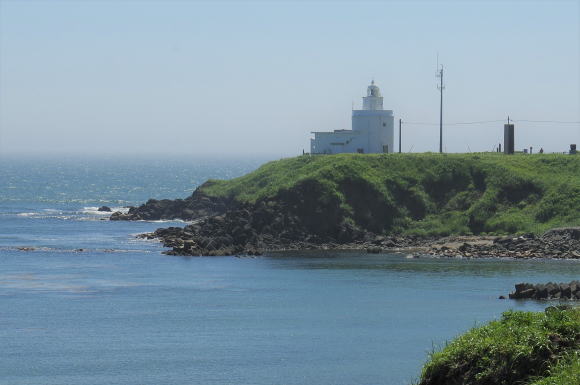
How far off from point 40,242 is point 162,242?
29.3 ft

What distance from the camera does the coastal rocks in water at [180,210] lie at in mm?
99556

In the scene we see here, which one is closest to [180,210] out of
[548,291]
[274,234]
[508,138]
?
[274,234]

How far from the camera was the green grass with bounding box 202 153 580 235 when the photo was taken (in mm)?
78562

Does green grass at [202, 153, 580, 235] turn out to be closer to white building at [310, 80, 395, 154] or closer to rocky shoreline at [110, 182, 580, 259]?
rocky shoreline at [110, 182, 580, 259]

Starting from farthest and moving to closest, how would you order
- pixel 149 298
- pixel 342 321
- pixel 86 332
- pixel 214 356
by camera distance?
pixel 149 298
pixel 342 321
pixel 86 332
pixel 214 356

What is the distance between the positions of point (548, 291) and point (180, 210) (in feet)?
187

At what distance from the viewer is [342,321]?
46.0m

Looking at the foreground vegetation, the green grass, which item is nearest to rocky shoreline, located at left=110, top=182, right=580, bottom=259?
the green grass

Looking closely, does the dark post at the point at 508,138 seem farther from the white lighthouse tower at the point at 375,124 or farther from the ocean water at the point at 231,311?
the ocean water at the point at 231,311

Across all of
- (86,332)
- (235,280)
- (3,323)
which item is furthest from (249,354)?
(235,280)

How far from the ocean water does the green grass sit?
1054cm

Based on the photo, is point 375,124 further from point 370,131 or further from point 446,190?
point 446,190

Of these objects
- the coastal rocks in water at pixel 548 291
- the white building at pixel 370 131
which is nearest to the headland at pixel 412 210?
the white building at pixel 370 131

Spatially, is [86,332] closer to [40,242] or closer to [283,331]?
[283,331]
